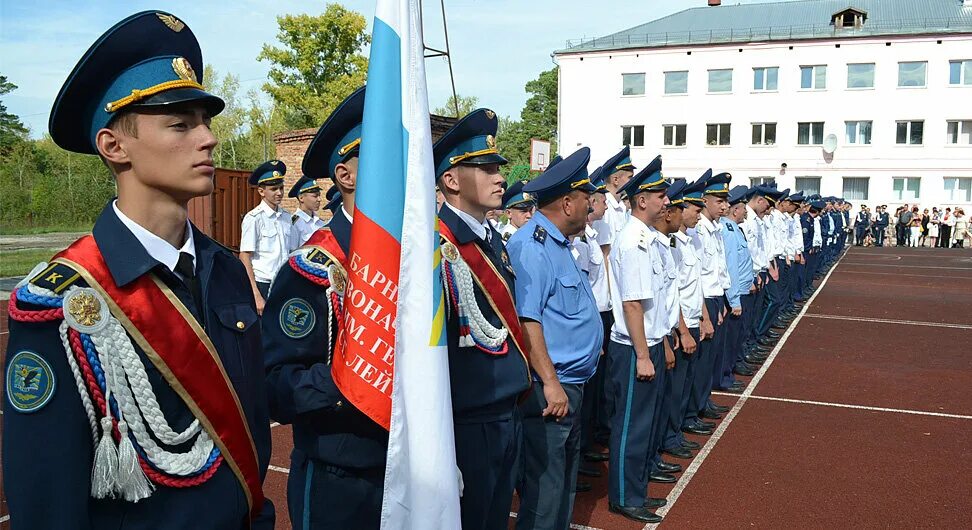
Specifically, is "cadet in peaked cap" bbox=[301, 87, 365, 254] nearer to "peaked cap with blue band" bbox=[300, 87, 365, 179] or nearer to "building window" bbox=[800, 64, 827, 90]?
"peaked cap with blue band" bbox=[300, 87, 365, 179]

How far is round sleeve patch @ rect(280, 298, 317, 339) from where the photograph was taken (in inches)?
94.0

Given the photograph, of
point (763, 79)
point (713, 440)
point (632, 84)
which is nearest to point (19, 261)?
point (713, 440)

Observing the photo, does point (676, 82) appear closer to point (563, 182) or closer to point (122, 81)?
point (563, 182)

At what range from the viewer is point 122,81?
178 centimetres

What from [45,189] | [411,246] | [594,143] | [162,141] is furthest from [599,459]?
[594,143]

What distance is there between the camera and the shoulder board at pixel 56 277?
5.27 ft

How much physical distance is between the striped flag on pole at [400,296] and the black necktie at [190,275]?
0.42m

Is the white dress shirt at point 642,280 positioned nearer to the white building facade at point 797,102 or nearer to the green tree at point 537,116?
the white building facade at point 797,102

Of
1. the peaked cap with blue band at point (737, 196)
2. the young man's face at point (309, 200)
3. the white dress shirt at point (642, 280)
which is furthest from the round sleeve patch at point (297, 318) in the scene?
the peaked cap with blue band at point (737, 196)

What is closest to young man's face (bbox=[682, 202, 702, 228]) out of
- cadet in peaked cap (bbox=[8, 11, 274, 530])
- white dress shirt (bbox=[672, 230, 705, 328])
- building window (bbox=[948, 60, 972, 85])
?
white dress shirt (bbox=[672, 230, 705, 328])

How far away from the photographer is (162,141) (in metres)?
1.79

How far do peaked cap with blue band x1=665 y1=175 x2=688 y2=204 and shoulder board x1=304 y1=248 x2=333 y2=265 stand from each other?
3538 mm

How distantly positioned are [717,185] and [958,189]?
35.7 metres

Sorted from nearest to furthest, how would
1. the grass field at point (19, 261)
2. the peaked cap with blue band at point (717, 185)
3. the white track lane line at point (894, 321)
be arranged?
the peaked cap with blue band at point (717, 185) → the white track lane line at point (894, 321) → the grass field at point (19, 261)
